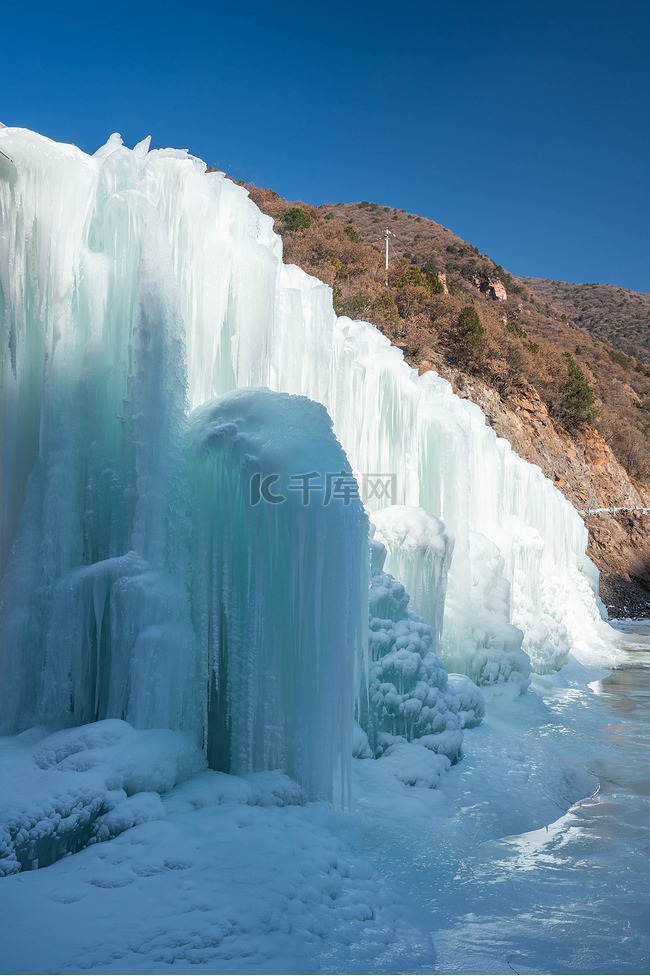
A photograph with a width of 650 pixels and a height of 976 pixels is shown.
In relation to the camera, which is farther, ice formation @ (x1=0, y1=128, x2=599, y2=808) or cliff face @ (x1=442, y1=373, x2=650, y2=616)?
cliff face @ (x1=442, y1=373, x2=650, y2=616)

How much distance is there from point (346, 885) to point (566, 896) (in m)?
1.29

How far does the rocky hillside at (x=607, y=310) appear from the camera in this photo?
49.3m

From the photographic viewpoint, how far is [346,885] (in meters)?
3.21

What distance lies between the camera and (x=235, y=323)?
17.4 feet

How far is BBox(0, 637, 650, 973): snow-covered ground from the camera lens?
2.54m

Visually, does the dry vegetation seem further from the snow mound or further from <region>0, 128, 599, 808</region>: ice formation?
<region>0, 128, 599, 808</region>: ice formation

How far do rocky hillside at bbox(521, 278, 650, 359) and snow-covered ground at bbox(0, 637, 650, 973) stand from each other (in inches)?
1876

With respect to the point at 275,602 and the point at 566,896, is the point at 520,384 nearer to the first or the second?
the point at 275,602

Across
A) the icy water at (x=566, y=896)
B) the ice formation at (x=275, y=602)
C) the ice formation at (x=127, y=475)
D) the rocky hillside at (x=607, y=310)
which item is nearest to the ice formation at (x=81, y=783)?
the ice formation at (x=127, y=475)

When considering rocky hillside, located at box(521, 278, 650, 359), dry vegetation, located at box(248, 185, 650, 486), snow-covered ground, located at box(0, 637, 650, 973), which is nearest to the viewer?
snow-covered ground, located at box(0, 637, 650, 973)

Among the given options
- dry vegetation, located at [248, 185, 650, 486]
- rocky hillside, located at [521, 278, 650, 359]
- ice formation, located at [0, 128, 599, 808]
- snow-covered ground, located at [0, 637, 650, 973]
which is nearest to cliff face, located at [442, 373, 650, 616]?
dry vegetation, located at [248, 185, 650, 486]

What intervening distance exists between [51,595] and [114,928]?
2.05m

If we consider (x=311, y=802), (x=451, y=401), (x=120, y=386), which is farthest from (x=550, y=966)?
(x=451, y=401)

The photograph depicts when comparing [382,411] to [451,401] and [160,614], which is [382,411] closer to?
[451,401]
